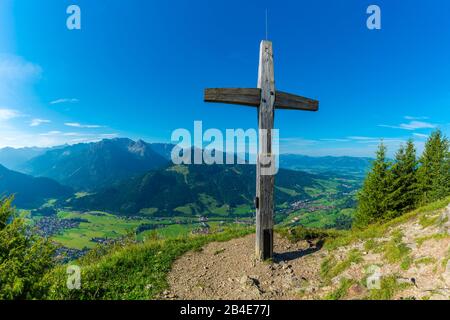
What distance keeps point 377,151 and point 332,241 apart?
22014 millimetres

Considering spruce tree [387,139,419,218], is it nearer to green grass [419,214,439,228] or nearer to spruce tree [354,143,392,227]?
spruce tree [354,143,392,227]

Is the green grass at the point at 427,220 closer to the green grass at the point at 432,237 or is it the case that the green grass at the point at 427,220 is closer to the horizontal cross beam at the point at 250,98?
the green grass at the point at 432,237

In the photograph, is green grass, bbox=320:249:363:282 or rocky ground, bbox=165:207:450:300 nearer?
rocky ground, bbox=165:207:450:300

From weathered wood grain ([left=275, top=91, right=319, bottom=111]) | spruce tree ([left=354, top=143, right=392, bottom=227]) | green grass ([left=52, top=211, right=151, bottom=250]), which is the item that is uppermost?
weathered wood grain ([left=275, top=91, right=319, bottom=111])

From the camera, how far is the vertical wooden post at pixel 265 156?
839 centimetres

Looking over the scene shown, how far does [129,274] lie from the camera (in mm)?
8047

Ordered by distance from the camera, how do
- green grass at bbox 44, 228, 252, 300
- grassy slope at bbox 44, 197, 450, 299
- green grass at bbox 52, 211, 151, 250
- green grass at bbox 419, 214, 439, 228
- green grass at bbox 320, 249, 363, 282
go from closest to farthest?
grassy slope at bbox 44, 197, 450, 299
green grass at bbox 44, 228, 252, 300
green grass at bbox 320, 249, 363, 282
green grass at bbox 419, 214, 439, 228
green grass at bbox 52, 211, 151, 250

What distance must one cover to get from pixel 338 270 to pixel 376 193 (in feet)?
75.8

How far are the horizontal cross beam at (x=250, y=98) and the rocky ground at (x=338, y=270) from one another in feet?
17.8

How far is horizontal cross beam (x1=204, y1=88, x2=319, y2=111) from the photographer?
8.12 m

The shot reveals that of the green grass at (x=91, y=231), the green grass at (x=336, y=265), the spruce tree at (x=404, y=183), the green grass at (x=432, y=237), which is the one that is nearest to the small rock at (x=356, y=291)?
the green grass at (x=336, y=265)

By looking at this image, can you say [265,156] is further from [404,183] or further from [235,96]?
[404,183]

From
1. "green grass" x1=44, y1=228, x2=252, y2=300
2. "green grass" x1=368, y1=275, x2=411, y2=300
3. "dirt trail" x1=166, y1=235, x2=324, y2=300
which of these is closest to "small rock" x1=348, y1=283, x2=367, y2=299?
"green grass" x1=368, y1=275, x2=411, y2=300

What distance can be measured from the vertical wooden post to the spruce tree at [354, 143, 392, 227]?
70.4 ft
